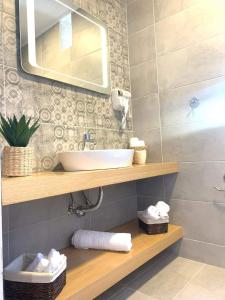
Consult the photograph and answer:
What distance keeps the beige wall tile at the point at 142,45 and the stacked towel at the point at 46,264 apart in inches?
66.8

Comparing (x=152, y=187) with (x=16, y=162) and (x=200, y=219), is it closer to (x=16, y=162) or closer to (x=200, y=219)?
(x=200, y=219)

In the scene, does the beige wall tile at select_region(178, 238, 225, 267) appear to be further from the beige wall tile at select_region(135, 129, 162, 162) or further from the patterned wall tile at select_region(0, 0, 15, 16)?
the patterned wall tile at select_region(0, 0, 15, 16)

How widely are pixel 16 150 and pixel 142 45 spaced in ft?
5.12

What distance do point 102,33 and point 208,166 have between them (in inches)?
51.8

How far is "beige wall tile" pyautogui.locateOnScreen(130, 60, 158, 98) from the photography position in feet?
6.53

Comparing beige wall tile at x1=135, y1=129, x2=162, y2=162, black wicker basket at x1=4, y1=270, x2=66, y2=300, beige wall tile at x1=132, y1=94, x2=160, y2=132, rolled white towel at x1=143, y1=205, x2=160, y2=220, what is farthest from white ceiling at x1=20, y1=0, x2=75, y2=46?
rolled white towel at x1=143, y1=205, x2=160, y2=220

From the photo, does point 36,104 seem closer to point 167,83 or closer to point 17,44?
point 17,44

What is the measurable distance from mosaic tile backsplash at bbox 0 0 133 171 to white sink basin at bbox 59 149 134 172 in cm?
24

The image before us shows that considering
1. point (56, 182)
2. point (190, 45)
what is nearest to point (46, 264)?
point (56, 182)

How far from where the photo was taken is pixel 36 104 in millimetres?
1380

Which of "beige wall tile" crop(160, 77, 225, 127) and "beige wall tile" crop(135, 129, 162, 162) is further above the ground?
"beige wall tile" crop(160, 77, 225, 127)

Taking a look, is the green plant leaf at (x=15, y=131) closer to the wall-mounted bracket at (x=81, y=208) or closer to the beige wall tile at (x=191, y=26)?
the wall-mounted bracket at (x=81, y=208)

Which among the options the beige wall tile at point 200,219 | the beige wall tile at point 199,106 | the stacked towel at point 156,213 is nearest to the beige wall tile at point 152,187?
the beige wall tile at point 200,219

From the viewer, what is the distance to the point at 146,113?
2035 millimetres
